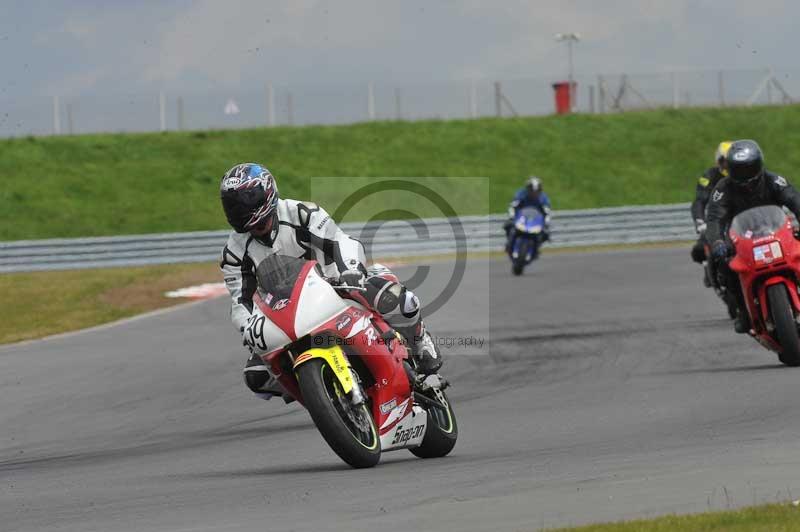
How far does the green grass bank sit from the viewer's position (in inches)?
1585

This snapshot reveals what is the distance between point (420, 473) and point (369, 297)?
94 cm

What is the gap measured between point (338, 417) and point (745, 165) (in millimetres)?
5779

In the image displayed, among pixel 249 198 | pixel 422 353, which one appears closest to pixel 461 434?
pixel 422 353

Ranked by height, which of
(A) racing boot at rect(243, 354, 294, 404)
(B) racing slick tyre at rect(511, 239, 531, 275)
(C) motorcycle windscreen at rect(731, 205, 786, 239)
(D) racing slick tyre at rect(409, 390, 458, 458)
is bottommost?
(B) racing slick tyre at rect(511, 239, 531, 275)

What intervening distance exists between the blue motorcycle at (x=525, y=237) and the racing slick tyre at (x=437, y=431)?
16543 millimetres

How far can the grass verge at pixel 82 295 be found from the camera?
19.6m

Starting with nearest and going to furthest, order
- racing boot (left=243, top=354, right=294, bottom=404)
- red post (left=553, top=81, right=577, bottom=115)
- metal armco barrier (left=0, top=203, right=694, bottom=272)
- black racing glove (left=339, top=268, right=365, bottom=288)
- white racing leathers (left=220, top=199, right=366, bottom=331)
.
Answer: black racing glove (left=339, top=268, right=365, bottom=288) → racing boot (left=243, top=354, right=294, bottom=404) → white racing leathers (left=220, top=199, right=366, bottom=331) → metal armco barrier (left=0, top=203, right=694, bottom=272) → red post (left=553, top=81, right=577, bottom=115)

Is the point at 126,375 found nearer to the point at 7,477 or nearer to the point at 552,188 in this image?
the point at 7,477

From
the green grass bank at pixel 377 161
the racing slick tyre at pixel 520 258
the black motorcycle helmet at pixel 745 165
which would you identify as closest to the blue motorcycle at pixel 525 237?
the racing slick tyre at pixel 520 258

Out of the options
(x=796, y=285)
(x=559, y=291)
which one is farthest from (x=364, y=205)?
(x=796, y=285)

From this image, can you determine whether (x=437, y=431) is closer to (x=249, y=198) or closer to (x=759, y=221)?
(x=249, y=198)

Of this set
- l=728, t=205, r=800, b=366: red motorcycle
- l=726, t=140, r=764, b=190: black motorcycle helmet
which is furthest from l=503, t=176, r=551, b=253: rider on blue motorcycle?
l=728, t=205, r=800, b=366: red motorcycle

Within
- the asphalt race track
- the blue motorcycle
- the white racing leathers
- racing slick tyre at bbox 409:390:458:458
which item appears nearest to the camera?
the asphalt race track

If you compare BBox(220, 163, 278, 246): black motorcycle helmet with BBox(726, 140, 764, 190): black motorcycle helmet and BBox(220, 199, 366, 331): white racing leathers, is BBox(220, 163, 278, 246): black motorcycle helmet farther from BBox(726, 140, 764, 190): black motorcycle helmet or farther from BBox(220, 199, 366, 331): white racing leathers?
BBox(726, 140, 764, 190): black motorcycle helmet
